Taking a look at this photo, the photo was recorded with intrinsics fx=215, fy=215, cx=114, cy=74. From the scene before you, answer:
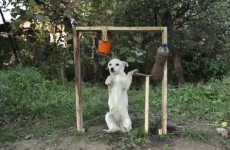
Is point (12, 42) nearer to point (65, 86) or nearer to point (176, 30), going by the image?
point (65, 86)

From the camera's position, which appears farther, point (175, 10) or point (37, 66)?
point (37, 66)

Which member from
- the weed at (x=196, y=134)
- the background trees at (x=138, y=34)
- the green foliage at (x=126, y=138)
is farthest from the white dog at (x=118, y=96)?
the background trees at (x=138, y=34)

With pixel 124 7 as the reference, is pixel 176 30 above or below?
below

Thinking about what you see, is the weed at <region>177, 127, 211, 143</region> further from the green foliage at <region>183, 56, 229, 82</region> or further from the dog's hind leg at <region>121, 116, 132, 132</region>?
the green foliage at <region>183, 56, 229, 82</region>

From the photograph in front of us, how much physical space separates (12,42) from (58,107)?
4605 mm

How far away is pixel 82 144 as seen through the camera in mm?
3078

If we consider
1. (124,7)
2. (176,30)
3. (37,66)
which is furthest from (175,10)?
(37,66)

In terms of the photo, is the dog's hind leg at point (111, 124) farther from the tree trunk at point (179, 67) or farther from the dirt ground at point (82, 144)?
the tree trunk at point (179, 67)

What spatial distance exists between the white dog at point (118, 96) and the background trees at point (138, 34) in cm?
149

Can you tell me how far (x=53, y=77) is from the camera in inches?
274

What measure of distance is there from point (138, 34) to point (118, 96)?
107 inches

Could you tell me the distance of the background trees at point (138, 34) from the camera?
231 inches

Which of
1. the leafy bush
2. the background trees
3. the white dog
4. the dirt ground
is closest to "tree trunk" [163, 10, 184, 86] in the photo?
the background trees

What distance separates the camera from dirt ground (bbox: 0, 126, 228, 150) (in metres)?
2.95
